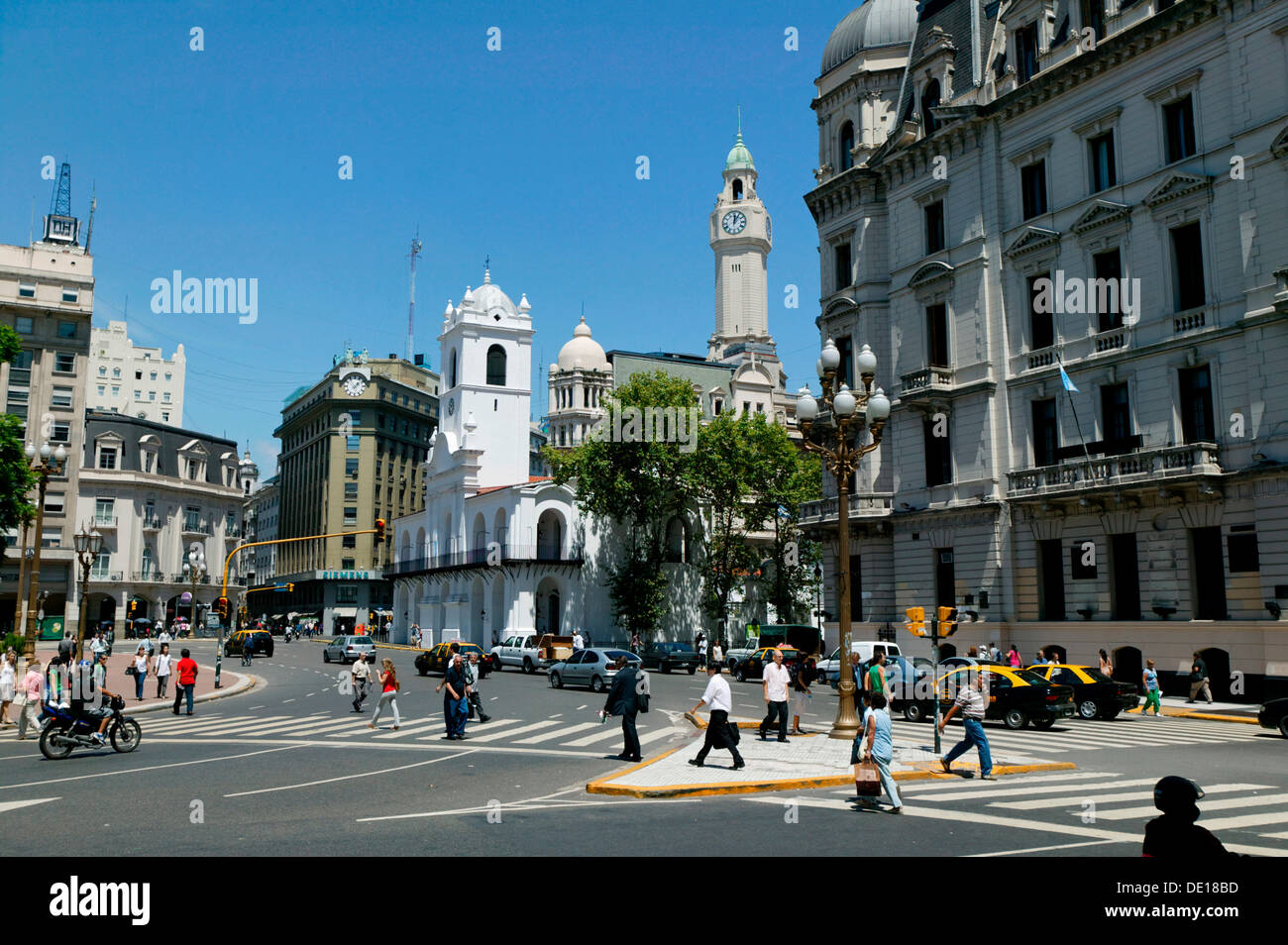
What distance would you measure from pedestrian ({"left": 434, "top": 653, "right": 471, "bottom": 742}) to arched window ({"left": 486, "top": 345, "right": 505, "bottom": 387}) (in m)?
53.0

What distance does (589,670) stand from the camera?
36.4 metres

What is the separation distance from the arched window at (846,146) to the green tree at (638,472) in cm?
1889

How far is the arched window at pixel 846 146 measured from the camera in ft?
155

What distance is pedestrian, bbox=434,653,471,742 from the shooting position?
21.1 meters

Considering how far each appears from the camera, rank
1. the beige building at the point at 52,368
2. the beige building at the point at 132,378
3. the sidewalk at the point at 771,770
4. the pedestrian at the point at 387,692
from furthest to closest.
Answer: the beige building at the point at 132,378
the beige building at the point at 52,368
the pedestrian at the point at 387,692
the sidewalk at the point at 771,770

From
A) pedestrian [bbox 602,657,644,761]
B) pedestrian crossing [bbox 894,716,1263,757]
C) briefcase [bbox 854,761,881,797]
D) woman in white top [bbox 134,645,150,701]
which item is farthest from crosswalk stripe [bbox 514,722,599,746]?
woman in white top [bbox 134,645,150,701]

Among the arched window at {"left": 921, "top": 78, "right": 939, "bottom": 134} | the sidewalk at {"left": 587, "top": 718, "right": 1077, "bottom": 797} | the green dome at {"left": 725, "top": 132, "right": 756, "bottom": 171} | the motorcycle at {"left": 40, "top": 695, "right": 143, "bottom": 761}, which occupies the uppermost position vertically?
the green dome at {"left": 725, "top": 132, "right": 756, "bottom": 171}

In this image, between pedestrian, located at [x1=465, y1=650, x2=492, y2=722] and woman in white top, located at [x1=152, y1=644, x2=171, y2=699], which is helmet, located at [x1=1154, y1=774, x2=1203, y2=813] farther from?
woman in white top, located at [x1=152, y1=644, x2=171, y2=699]

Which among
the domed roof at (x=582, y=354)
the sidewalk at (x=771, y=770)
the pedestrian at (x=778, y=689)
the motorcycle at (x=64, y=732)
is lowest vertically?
the sidewalk at (x=771, y=770)

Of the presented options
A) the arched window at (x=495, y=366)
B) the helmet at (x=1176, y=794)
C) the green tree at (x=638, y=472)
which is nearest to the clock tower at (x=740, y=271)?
the arched window at (x=495, y=366)

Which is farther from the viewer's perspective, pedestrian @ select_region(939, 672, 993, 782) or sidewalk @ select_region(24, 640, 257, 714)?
sidewalk @ select_region(24, 640, 257, 714)

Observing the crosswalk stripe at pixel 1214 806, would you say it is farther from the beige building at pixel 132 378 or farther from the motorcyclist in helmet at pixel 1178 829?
the beige building at pixel 132 378

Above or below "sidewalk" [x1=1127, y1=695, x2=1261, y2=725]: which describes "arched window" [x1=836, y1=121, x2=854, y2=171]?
above

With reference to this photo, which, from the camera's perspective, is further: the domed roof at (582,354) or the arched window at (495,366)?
the domed roof at (582,354)
